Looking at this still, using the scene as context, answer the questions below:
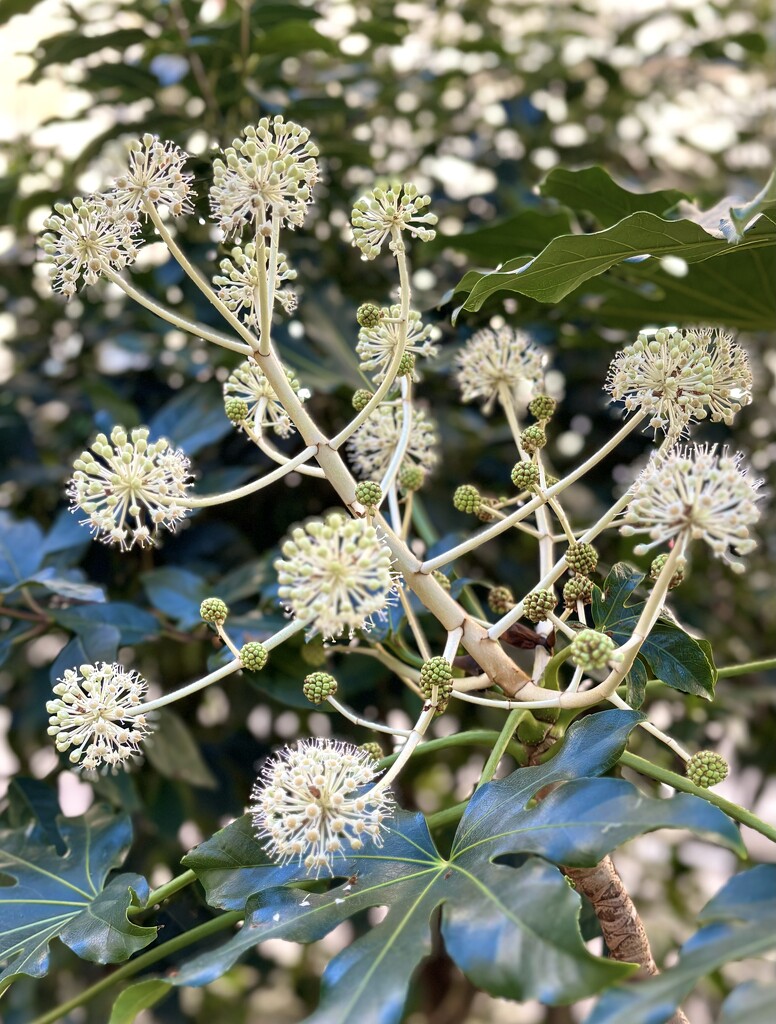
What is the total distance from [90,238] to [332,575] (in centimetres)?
36

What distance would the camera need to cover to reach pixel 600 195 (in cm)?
115

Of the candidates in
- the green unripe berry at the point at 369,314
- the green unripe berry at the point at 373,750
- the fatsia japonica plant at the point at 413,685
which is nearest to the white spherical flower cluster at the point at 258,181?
the fatsia japonica plant at the point at 413,685

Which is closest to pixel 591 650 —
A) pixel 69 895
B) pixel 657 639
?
pixel 657 639

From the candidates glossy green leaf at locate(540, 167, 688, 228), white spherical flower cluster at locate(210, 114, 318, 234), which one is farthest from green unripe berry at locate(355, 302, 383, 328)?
glossy green leaf at locate(540, 167, 688, 228)

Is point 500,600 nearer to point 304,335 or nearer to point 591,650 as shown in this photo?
point 591,650

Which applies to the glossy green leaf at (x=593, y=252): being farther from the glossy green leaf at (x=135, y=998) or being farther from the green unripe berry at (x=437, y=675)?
the glossy green leaf at (x=135, y=998)

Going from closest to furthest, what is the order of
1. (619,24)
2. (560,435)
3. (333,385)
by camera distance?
1. (333,385)
2. (560,435)
3. (619,24)

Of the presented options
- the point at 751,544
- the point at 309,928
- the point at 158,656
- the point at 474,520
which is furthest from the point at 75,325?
the point at 751,544

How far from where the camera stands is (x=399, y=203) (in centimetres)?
81

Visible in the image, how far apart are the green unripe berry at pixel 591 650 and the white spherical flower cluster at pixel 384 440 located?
1.10 ft

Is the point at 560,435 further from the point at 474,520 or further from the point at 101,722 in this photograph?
the point at 101,722

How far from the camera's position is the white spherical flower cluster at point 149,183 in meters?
0.74

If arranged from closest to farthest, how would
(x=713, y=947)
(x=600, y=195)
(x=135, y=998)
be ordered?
(x=713, y=947) < (x=135, y=998) < (x=600, y=195)

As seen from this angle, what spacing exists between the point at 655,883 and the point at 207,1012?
1.08 meters
